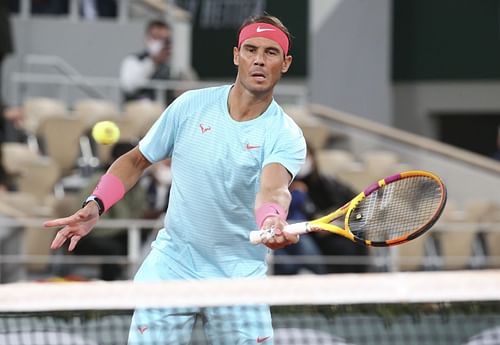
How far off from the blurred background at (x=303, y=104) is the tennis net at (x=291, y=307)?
10.8ft

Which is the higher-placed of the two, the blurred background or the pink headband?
the pink headband

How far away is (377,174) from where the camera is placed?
11078 mm

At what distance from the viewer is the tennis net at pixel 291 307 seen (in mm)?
4141

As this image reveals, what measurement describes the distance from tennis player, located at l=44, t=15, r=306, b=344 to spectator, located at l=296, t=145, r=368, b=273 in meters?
4.44

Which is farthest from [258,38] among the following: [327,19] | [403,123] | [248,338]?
[403,123]

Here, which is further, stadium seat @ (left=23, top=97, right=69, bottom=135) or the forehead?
stadium seat @ (left=23, top=97, right=69, bottom=135)

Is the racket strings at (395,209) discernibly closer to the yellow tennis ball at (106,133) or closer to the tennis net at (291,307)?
the tennis net at (291,307)

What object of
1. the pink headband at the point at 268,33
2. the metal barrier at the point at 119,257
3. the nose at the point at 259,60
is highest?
the pink headband at the point at 268,33

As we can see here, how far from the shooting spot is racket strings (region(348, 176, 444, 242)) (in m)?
4.75

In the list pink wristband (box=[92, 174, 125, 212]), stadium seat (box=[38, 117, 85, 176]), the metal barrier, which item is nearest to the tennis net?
pink wristband (box=[92, 174, 125, 212])

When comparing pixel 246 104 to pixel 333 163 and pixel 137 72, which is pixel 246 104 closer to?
pixel 333 163

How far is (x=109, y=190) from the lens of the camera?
4.80m

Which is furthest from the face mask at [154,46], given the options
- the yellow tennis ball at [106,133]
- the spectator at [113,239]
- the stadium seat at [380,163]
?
the yellow tennis ball at [106,133]

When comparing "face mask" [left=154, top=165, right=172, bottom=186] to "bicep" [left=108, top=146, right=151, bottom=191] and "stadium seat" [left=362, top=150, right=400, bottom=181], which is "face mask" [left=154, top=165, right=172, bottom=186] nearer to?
"stadium seat" [left=362, top=150, right=400, bottom=181]
